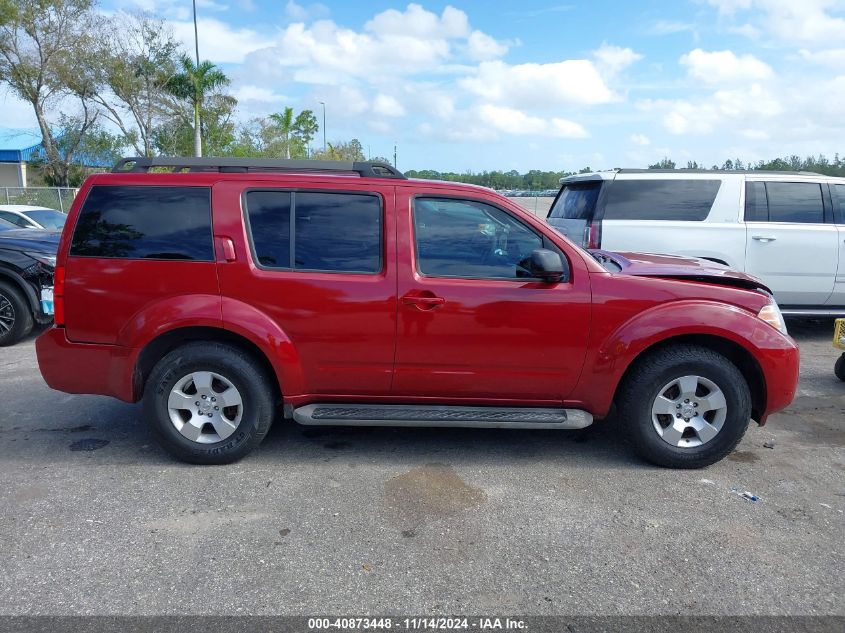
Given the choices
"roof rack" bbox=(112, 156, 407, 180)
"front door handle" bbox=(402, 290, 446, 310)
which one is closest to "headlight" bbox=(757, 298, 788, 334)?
"front door handle" bbox=(402, 290, 446, 310)

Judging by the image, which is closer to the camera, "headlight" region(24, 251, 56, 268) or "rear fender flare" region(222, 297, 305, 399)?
"rear fender flare" region(222, 297, 305, 399)

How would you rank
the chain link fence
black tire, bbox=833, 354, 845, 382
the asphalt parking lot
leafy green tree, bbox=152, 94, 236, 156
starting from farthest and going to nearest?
leafy green tree, bbox=152, 94, 236, 156 → the chain link fence → black tire, bbox=833, 354, 845, 382 → the asphalt parking lot

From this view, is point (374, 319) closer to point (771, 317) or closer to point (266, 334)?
point (266, 334)

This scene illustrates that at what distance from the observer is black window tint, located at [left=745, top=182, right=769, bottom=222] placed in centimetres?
729

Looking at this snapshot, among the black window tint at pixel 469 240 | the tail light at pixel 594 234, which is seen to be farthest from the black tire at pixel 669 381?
the tail light at pixel 594 234

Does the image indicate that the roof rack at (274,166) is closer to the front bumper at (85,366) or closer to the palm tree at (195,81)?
the front bumper at (85,366)

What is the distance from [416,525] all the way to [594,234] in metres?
4.78

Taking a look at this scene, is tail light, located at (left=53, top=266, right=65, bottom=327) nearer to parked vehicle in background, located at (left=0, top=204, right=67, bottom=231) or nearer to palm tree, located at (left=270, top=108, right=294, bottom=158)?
parked vehicle in background, located at (left=0, top=204, right=67, bottom=231)

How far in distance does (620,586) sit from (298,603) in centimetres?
143

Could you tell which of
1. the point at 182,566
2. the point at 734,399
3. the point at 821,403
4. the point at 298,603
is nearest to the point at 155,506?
the point at 182,566

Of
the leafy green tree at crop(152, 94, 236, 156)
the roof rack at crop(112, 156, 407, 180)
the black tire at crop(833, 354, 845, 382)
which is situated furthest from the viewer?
the leafy green tree at crop(152, 94, 236, 156)

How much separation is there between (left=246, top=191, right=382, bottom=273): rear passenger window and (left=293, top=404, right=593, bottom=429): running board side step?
2.96ft

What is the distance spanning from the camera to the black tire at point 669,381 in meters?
3.89

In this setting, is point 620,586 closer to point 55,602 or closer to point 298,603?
point 298,603
